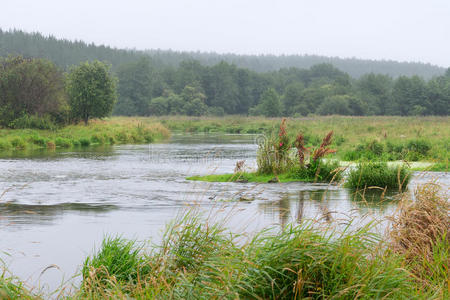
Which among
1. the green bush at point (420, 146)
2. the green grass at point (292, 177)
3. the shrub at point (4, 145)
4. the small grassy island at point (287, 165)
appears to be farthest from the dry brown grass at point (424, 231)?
the shrub at point (4, 145)

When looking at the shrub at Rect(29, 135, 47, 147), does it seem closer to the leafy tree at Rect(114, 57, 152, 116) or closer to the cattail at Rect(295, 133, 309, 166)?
the cattail at Rect(295, 133, 309, 166)

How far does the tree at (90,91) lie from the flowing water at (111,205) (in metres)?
25.2

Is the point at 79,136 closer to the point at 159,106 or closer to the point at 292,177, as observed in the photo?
the point at 292,177

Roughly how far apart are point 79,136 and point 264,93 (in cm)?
7232

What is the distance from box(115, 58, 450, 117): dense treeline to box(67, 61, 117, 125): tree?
176 ft

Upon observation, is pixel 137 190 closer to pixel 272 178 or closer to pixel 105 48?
pixel 272 178

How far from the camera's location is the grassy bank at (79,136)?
3609cm

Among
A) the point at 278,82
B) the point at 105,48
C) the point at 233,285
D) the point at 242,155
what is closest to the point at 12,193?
the point at 233,285

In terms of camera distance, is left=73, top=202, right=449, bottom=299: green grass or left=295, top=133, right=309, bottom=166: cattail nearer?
left=73, top=202, right=449, bottom=299: green grass

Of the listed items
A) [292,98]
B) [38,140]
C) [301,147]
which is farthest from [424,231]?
[292,98]

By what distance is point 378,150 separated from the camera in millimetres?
26109

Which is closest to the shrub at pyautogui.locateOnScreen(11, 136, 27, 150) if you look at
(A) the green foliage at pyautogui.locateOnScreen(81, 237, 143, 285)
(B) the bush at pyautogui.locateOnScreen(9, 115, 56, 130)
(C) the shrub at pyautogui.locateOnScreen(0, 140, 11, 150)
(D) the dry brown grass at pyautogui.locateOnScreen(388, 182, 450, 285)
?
(C) the shrub at pyautogui.locateOnScreen(0, 140, 11, 150)

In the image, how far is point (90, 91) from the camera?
49.7m

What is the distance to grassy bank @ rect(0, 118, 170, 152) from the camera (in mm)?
36094
